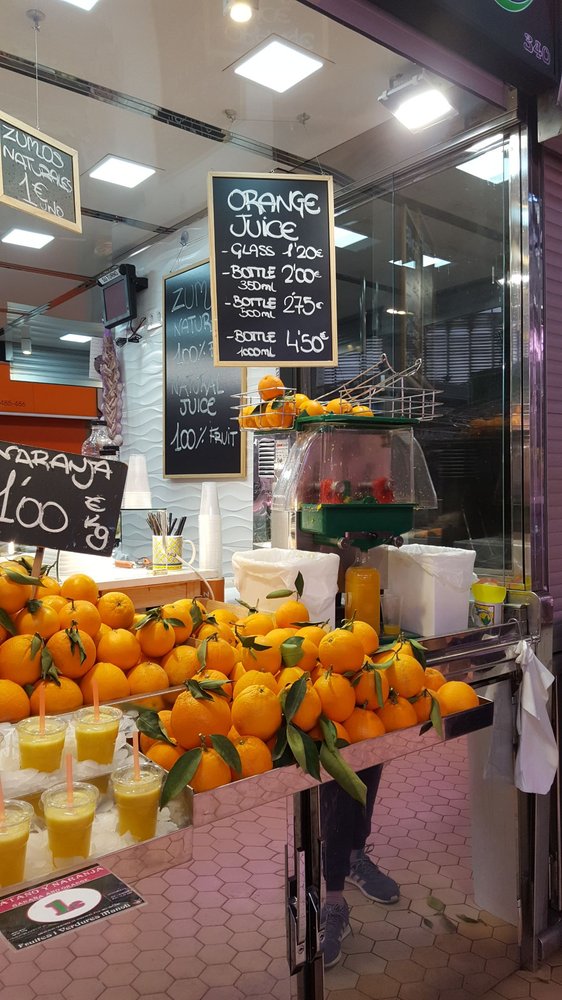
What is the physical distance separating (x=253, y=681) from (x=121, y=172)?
245cm

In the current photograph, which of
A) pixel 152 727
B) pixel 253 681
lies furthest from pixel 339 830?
pixel 152 727

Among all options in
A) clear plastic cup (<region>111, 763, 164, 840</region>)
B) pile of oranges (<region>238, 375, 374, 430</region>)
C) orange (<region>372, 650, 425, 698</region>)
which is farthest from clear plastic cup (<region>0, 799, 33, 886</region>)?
pile of oranges (<region>238, 375, 374, 430</region>)

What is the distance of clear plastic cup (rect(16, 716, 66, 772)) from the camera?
126 centimetres

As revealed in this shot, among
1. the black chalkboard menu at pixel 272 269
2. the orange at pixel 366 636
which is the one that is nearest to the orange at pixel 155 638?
the orange at pixel 366 636

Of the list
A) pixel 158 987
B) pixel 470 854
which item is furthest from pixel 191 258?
pixel 158 987

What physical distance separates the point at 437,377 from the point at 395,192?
2.83ft

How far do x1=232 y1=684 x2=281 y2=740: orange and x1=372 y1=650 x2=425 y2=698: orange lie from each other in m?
0.32

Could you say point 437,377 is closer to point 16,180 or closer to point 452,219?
point 452,219

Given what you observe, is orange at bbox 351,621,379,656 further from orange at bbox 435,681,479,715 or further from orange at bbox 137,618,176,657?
orange at bbox 137,618,176,657

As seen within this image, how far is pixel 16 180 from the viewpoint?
216 centimetres

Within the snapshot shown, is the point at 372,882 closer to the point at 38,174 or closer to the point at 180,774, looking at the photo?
the point at 180,774

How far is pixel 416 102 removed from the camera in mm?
2645

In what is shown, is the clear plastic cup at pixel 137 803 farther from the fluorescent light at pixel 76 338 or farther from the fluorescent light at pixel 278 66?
the fluorescent light at pixel 76 338

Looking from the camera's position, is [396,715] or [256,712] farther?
[396,715]
